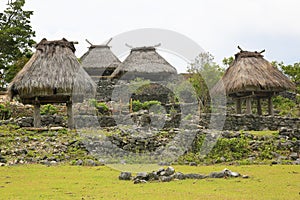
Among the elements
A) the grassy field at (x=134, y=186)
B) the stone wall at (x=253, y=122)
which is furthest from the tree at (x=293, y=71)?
the grassy field at (x=134, y=186)

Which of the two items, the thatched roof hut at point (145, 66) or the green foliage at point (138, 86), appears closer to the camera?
the green foliage at point (138, 86)

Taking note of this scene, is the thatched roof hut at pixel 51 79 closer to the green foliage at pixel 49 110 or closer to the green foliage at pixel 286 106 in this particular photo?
the green foliage at pixel 49 110

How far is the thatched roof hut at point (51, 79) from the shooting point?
17953 mm

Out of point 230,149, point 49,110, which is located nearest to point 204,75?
point 49,110

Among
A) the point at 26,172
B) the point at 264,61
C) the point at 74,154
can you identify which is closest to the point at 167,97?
the point at 264,61

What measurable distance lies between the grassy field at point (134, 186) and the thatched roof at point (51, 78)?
6763 millimetres

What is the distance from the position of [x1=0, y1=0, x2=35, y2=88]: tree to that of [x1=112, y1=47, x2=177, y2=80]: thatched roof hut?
596 cm

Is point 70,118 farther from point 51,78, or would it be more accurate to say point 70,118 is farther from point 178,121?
point 178,121

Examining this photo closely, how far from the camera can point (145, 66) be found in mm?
30734

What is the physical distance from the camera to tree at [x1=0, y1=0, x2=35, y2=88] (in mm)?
28734

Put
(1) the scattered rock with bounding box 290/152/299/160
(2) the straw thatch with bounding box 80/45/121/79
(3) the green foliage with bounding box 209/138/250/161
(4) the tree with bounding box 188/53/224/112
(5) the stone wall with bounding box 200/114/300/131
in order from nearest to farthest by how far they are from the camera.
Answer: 1. (1) the scattered rock with bounding box 290/152/299/160
2. (3) the green foliage with bounding box 209/138/250/161
3. (5) the stone wall with bounding box 200/114/300/131
4. (4) the tree with bounding box 188/53/224/112
5. (2) the straw thatch with bounding box 80/45/121/79

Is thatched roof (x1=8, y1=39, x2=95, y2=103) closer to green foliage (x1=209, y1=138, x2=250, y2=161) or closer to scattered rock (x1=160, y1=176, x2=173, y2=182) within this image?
green foliage (x1=209, y1=138, x2=250, y2=161)

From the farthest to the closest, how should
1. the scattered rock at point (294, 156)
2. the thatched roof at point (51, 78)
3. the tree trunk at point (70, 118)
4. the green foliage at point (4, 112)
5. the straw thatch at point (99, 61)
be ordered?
1. the straw thatch at point (99, 61)
2. the green foliage at point (4, 112)
3. the tree trunk at point (70, 118)
4. the thatched roof at point (51, 78)
5. the scattered rock at point (294, 156)

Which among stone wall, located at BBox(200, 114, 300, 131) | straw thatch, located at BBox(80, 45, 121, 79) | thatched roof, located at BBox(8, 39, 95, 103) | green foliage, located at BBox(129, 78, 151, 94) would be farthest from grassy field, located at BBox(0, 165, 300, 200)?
straw thatch, located at BBox(80, 45, 121, 79)
